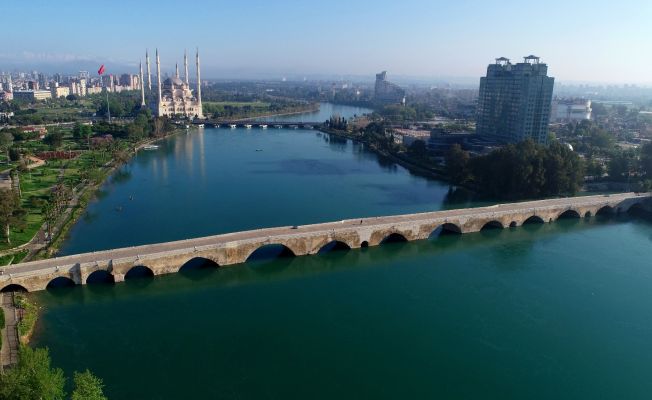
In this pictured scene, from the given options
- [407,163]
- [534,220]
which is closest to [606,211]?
[534,220]

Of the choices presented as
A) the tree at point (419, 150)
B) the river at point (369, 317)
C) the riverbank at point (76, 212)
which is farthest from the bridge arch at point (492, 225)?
the riverbank at point (76, 212)

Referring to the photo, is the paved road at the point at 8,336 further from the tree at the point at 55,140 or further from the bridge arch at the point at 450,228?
the tree at the point at 55,140

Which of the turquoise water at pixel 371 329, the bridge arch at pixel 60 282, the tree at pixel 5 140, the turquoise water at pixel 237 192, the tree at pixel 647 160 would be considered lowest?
the turquoise water at pixel 371 329

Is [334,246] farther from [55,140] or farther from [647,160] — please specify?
[55,140]

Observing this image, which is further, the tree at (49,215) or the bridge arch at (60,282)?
the tree at (49,215)

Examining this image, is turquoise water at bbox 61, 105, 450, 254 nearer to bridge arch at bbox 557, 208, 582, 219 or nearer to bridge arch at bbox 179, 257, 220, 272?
bridge arch at bbox 179, 257, 220, 272

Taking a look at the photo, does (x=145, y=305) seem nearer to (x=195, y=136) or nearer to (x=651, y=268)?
(x=651, y=268)
